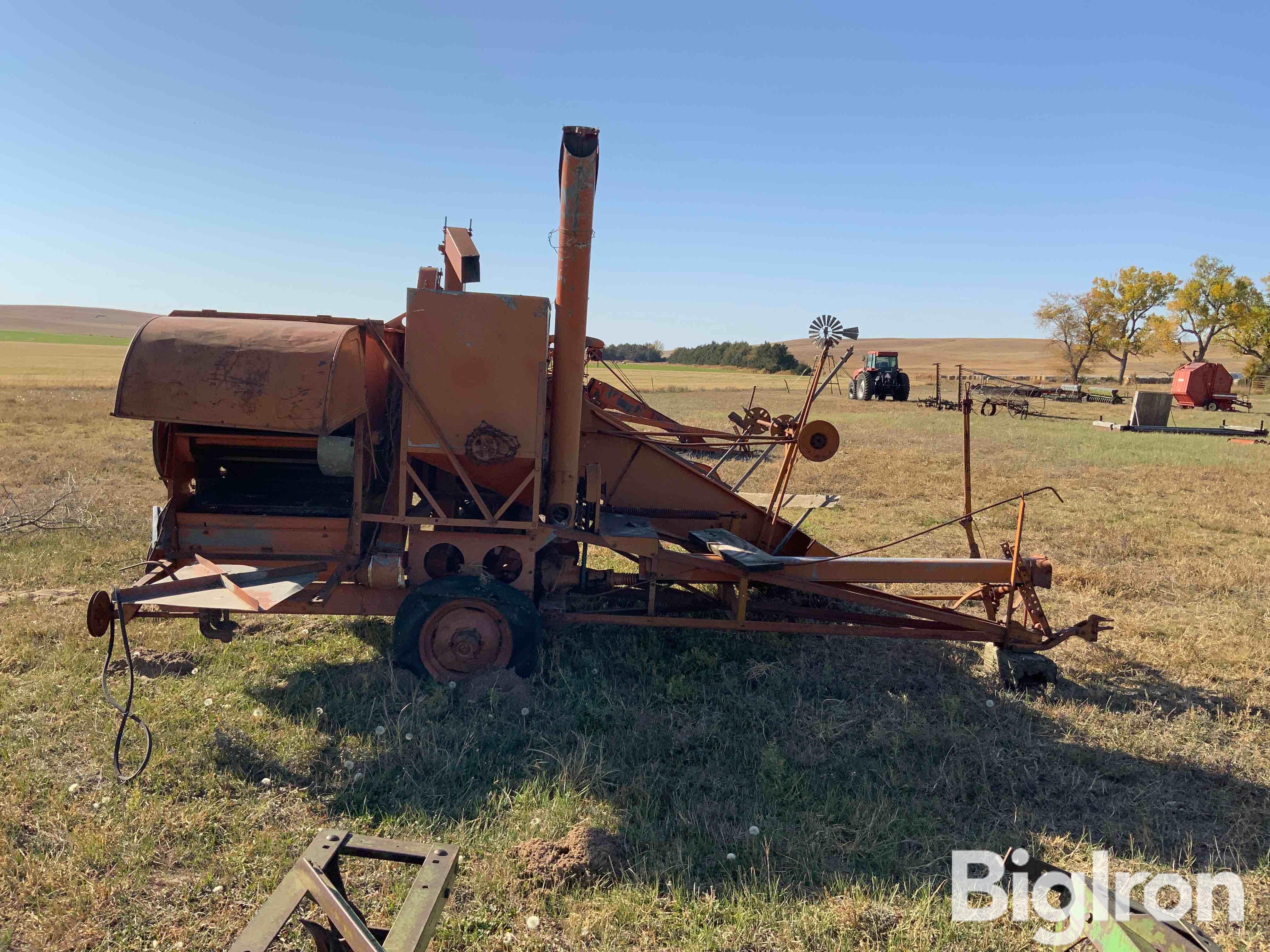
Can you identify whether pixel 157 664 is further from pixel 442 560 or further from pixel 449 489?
pixel 449 489

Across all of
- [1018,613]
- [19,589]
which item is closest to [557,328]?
[1018,613]

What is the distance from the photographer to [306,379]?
4238 millimetres

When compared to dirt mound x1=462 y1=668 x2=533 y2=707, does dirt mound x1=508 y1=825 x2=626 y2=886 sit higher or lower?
lower

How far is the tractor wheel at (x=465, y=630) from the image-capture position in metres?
4.80

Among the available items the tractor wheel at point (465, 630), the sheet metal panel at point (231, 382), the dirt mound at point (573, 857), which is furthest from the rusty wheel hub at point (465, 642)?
the dirt mound at point (573, 857)

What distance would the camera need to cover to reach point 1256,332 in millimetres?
55188

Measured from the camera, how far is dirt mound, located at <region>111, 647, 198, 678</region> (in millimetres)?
5047

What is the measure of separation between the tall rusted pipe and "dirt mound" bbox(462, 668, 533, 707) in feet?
3.34

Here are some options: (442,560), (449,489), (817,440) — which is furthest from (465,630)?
(817,440)

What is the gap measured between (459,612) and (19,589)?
4.34 meters

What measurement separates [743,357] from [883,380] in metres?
41.2

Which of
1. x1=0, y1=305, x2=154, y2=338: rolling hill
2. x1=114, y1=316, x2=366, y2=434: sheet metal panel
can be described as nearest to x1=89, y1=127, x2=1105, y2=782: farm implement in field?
x1=114, y1=316, x2=366, y2=434: sheet metal panel

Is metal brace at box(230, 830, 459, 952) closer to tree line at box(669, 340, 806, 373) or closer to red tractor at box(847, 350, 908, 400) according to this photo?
red tractor at box(847, 350, 908, 400)

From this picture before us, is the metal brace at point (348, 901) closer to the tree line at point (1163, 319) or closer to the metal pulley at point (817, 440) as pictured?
the metal pulley at point (817, 440)
